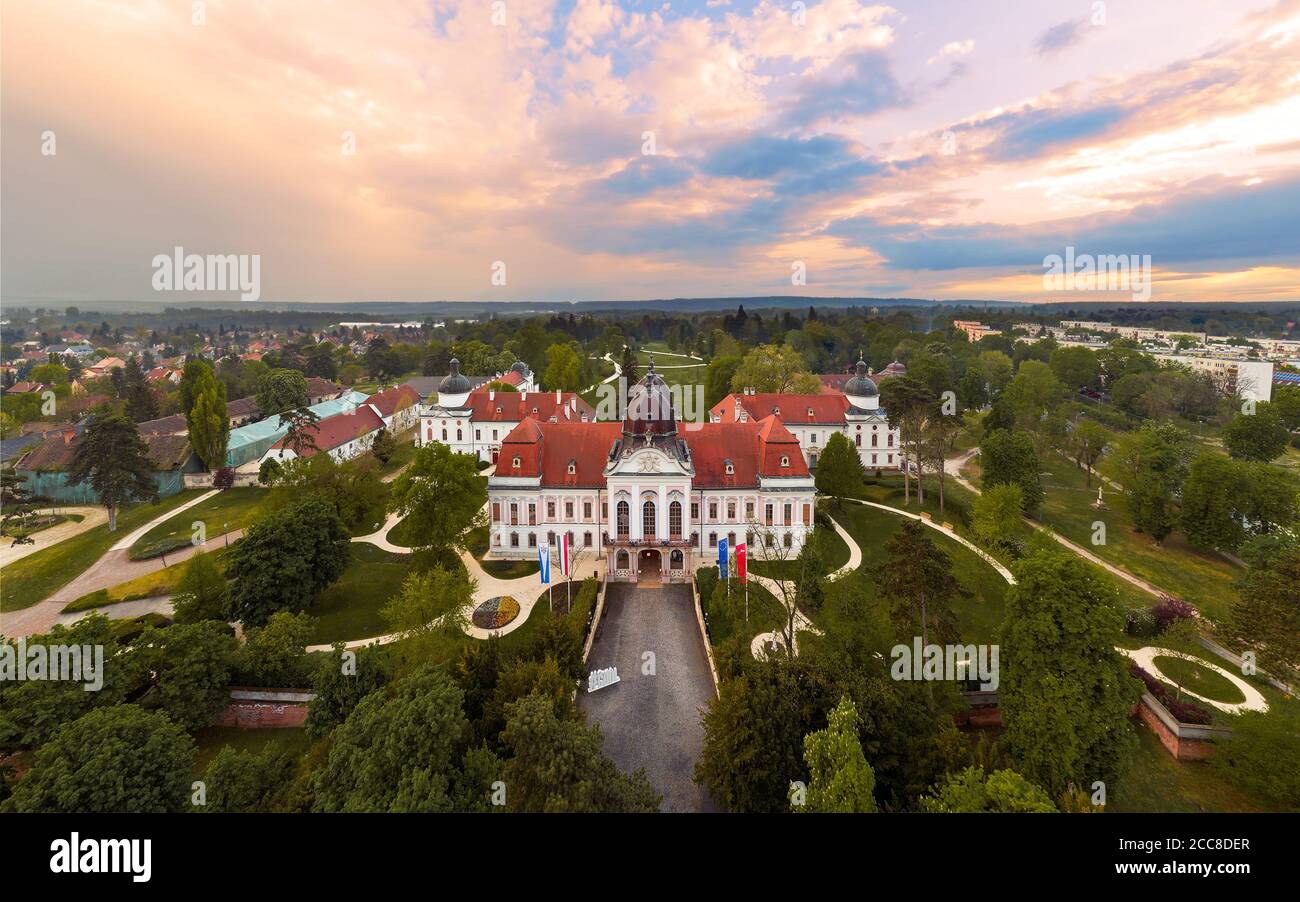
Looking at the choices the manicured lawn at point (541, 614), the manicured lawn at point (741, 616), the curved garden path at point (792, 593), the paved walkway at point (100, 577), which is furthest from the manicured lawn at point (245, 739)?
the curved garden path at point (792, 593)

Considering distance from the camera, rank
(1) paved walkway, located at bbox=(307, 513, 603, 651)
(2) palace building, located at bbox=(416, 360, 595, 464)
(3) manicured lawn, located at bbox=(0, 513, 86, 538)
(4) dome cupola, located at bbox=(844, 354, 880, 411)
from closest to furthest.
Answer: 1. (1) paved walkway, located at bbox=(307, 513, 603, 651)
2. (3) manicured lawn, located at bbox=(0, 513, 86, 538)
3. (4) dome cupola, located at bbox=(844, 354, 880, 411)
4. (2) palace building, located at bbox=(416, 360, 595, 464)

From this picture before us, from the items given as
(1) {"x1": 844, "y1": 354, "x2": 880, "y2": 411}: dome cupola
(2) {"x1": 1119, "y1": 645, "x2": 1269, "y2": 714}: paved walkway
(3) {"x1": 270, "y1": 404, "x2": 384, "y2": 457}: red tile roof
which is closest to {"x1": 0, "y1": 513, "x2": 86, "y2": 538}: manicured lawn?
(3) {"x1": 270, "y1": 404, "x2": 384, "y2": 457}: red tile roof

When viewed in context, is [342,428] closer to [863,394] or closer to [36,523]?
[36,523]

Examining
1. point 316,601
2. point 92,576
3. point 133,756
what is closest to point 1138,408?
point 316,601

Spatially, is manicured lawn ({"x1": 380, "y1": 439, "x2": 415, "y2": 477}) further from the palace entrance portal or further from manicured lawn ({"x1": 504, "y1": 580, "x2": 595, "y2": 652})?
the palace entrance portal

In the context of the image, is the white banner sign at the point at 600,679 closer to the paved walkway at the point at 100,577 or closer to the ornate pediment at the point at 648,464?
the ornate pediment at the point at 648,464

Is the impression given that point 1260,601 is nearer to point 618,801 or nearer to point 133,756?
point 618,801
